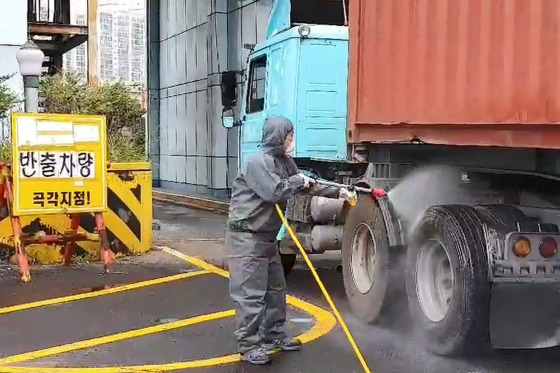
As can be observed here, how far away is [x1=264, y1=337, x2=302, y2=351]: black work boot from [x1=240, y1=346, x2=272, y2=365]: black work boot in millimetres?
157

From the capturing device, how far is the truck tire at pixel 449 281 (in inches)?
211

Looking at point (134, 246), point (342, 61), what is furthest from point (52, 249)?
point (342, 61)

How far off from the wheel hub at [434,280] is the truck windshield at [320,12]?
11.9 ft

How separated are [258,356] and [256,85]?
14.8ft

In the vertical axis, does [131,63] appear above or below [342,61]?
above

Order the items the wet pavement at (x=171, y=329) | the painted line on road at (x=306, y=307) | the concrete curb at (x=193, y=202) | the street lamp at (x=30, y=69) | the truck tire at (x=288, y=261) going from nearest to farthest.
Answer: the wet pavement at (x=171, y=329) < the painted line on road at (x=306, y=307) < the truck tire at (x=288, y=261) < the street lamp at (x=30, y=69) < the concrete curb at (x=193, y=202)

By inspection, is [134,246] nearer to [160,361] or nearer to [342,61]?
[342,61]

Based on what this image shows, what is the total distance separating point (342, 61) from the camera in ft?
27.1

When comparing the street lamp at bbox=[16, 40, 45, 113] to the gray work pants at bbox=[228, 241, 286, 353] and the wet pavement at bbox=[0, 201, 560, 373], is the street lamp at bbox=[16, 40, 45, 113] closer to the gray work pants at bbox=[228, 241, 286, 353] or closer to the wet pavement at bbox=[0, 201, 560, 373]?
the wet pavement at bbox=[0, 201, 560, 373]

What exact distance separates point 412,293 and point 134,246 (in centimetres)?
552

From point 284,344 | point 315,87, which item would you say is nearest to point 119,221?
point 315,87

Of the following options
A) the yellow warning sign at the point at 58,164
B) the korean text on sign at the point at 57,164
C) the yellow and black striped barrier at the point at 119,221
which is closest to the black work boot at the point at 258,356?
the yellow warning sign at the point at 58,164

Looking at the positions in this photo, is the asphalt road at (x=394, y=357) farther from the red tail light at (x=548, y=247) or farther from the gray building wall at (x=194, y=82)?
the gray building wall at (x=194, y=82)

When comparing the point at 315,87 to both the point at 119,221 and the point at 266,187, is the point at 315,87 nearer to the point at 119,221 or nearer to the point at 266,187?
the point at 266,187
